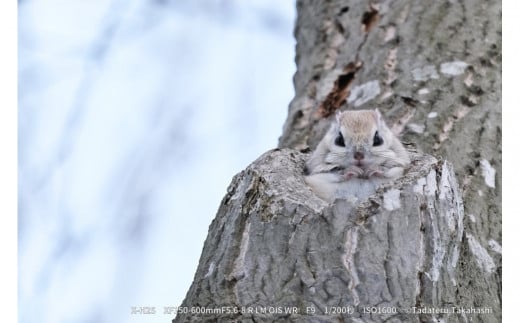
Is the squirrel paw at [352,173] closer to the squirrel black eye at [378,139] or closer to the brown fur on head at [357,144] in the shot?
the brown fur on head at [357,144]

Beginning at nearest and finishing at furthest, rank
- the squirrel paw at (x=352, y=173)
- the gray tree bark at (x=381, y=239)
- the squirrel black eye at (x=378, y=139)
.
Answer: the gray tree bark at (x=381, y=239) < the squirrel paw at (x=352, y=173) < the squirrel black eye at (x=378, y=139)

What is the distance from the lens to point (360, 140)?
150 inches

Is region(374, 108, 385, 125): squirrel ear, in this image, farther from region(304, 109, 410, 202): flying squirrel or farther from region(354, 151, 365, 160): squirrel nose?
region(354, 151, 365, 160): squirrel nose

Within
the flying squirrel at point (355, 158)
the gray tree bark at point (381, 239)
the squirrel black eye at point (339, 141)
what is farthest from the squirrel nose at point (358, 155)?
the gray tree bark at point (381, 239)

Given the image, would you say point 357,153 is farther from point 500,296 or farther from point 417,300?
point 417,300

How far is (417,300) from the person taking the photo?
2.68 m

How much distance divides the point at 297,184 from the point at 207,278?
1.57 feet

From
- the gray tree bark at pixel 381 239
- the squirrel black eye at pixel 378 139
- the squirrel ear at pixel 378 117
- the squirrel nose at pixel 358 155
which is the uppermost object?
the squirrel ear at pixel 378 117

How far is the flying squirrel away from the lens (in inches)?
131

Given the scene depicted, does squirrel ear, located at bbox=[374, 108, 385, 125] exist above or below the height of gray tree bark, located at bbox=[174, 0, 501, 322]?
above

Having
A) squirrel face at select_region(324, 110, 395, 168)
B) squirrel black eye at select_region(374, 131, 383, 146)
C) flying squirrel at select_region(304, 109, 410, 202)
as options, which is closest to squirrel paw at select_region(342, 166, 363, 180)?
flying squirrel at select_region(304, 109, 410, 202)

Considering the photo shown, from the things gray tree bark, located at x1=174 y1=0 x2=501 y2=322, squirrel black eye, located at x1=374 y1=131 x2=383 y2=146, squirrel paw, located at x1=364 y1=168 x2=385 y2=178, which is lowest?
gray tree bark, located at x1=174 y1=0 x2=501 y2=322

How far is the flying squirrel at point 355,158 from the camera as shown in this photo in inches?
131

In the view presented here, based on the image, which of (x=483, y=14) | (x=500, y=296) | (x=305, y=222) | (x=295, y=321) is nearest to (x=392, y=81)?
(x=483, y=14)
